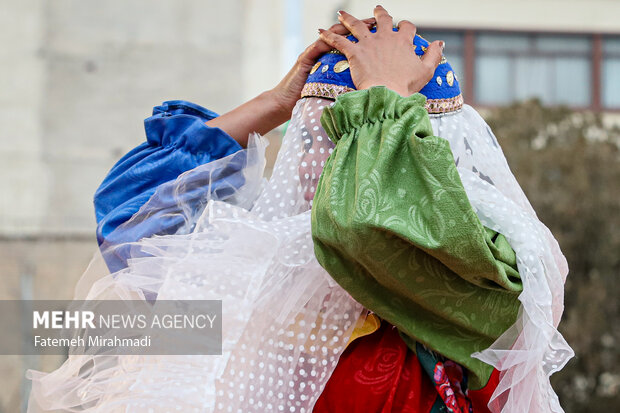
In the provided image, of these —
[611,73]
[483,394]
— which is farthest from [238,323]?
[611,73]

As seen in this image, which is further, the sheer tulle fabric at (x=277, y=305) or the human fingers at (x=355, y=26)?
the human fingers at (x=355, y=26)

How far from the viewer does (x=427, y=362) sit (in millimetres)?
1401

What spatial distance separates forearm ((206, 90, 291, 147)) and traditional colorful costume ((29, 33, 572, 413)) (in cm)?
28

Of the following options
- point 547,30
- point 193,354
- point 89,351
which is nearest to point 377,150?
point 193,354

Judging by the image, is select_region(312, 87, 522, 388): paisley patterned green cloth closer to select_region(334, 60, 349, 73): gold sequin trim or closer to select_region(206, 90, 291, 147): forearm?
select_region(334, 60, 349, 73): gold sequin trim

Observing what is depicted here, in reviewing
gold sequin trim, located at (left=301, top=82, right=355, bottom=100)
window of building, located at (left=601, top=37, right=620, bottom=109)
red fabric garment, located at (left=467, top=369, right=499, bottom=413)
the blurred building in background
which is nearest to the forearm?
gold sequin trim, located at (left=301, top=82, right=355, bottom=100)

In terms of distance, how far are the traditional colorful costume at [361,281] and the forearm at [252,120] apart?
0.91ft

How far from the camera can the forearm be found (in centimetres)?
186

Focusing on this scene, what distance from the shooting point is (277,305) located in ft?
4.62

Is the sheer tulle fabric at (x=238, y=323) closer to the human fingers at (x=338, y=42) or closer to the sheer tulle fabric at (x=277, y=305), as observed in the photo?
the sheer tulle fabric at (x=277, y=305)

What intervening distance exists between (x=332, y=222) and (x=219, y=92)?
28.2 feet

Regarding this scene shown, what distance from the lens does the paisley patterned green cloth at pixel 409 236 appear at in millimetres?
1263

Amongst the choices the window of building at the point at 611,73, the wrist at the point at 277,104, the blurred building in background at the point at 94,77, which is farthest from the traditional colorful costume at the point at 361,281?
the window of building at the point at 611,73

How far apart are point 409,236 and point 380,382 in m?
0.29
